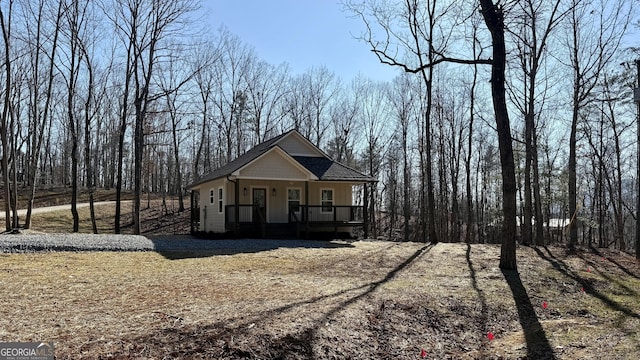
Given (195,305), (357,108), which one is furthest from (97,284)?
(357,108)

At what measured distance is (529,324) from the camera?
6.20m

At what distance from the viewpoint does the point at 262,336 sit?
4715 mm

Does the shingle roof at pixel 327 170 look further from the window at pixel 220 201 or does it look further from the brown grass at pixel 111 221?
the brown grass at pixel 111 221

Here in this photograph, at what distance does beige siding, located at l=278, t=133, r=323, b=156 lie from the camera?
2169 centimetres

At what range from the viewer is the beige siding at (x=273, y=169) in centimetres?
1802

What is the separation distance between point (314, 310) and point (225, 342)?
1656mm

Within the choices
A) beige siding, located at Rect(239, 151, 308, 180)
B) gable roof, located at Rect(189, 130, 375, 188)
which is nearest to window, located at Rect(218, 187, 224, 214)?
gable roof, located at Rect(189, 130, 375, 188)

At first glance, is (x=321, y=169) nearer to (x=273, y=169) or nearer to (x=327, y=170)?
(x=327, y=170)

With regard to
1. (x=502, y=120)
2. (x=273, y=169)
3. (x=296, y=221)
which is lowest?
(x=296, y=221)

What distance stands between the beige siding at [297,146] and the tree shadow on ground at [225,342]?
16659 mm

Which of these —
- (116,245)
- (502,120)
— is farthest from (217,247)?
(502,120)

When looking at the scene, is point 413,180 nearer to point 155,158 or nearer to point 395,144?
point 395,144

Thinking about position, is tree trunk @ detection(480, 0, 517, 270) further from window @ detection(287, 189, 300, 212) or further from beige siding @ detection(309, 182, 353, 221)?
window @ detection(287, 189, 300, 212)

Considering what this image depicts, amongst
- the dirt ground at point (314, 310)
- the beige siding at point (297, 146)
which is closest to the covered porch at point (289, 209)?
the beige siding at point (297, 146)
